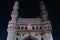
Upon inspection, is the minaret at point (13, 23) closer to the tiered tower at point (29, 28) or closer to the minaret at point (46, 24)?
the tiered tower at point (29, 28)

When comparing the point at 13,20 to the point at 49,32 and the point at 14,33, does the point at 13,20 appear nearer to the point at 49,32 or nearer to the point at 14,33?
the point at 14,33

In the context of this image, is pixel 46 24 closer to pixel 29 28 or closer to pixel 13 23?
pixel 29 28

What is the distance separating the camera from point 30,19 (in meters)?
55.2

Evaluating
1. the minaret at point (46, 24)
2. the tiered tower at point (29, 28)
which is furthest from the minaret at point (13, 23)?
the minaret at point (46, 24)

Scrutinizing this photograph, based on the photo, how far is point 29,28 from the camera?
52.8 m

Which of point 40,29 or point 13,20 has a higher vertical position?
point 13,20

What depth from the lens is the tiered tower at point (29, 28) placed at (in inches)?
1991

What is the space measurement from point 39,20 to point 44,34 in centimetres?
630

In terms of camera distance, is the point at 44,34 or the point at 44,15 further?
the point at 44,15

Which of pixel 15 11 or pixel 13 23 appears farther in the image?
pixel 15 11

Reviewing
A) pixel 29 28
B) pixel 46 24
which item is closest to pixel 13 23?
pixel 29 28

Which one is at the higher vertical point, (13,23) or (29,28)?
(13,23)

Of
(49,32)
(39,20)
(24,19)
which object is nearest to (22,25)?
(24,19)

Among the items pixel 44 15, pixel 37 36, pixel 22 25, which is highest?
pixel 44 15
